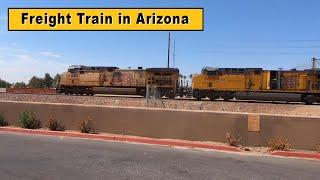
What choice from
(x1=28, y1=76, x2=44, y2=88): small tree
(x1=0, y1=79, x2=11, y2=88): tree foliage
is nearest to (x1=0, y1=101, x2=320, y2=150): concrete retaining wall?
(x1=28, y1=76, x2=44, y2=88): small tree

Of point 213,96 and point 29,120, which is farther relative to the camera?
point 213,96

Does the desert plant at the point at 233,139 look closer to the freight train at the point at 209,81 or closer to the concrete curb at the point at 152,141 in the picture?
the concrete curb at the point at 152,141

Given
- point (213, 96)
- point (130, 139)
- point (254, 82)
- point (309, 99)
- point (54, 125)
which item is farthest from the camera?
point (213, 96)

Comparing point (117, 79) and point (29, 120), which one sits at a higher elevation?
point (117, 79)

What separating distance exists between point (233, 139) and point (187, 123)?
5.17 ft

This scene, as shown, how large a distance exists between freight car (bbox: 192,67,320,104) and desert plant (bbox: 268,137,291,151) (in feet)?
96.8

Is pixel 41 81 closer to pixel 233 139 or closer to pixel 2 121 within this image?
pixel 2 121

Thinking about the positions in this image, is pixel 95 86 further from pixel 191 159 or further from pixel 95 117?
pixel 191 159

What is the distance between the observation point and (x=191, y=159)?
11.5m

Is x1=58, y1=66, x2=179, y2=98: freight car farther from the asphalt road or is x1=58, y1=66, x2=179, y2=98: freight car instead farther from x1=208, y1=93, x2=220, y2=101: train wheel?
the asphalt road

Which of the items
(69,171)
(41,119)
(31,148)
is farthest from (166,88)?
(69,171)

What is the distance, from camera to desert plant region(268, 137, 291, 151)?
1311cm

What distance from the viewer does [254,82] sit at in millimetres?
44312

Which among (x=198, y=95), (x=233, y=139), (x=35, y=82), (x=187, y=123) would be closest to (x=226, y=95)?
(x=198, y=95)
